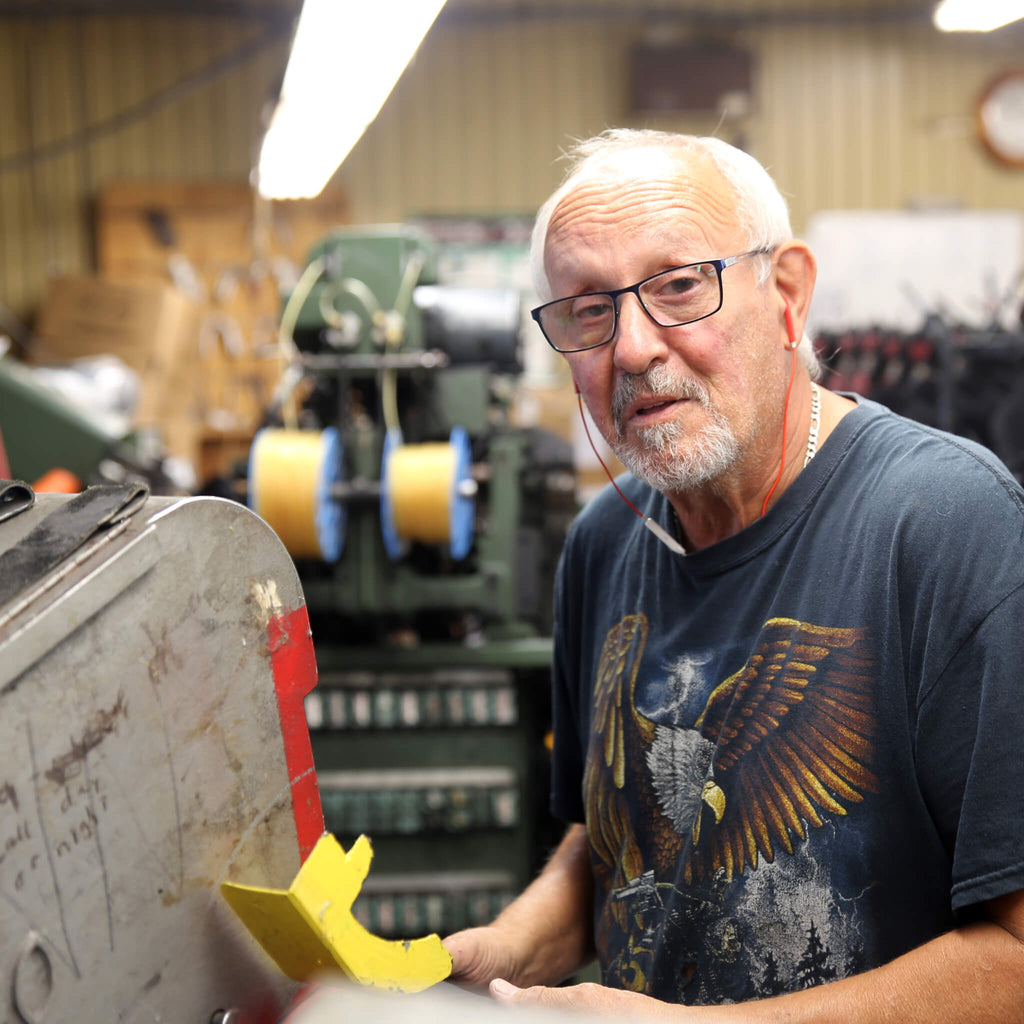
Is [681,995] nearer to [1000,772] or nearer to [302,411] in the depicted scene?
[1000,772]

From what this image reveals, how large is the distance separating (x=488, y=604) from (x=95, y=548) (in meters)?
1.89

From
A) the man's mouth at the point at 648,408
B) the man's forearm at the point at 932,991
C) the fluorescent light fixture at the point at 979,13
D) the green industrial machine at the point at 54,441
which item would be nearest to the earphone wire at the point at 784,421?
the man's mouth at the point at 648,408

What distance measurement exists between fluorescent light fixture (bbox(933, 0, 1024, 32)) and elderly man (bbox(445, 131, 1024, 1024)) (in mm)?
2510

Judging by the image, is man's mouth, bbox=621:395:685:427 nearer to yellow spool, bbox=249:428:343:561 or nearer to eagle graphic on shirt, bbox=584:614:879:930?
eagle graphic on shirt, bbox=584:614:879:930

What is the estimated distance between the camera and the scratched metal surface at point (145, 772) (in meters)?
0.58

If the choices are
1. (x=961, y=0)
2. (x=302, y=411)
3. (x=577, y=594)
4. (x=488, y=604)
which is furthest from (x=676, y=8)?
(x=577, y=594)

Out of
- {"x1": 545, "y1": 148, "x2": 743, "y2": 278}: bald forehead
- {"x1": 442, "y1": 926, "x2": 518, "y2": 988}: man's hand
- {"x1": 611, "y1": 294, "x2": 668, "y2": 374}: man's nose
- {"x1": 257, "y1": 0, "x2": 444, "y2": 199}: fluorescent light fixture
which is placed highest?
{"x1": 257, "y1": 0, "x2": 444, "y2": 199}: fluorescent light fixture

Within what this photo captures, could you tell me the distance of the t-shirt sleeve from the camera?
2.68ft

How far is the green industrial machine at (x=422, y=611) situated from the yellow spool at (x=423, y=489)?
0.09 m

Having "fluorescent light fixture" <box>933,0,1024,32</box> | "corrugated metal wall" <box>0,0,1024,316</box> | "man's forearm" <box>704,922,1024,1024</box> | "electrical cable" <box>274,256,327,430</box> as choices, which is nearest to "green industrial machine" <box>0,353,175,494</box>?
"electrical cable" <box>274,256,327,430</box>

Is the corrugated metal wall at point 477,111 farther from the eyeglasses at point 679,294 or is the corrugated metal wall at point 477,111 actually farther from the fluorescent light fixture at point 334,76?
the eyeglasses at point 679,294

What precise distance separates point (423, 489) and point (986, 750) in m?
1.60

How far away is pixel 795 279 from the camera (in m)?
1.17

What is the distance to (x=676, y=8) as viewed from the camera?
5.73 m
